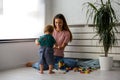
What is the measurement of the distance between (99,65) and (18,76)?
1319mm

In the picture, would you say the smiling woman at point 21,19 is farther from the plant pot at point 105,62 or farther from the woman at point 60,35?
the plant pot at point 105,62

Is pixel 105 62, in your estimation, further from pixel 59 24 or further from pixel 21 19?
pixel 21 19

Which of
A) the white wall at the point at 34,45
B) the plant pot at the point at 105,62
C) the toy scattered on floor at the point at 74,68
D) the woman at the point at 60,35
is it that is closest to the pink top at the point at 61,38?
the woman at the point at 60,35

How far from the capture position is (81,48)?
3715mm

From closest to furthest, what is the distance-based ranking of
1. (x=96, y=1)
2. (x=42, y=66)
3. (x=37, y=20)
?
(x=42, y=66)
(x=96, y=1)
(x=37, y=20)

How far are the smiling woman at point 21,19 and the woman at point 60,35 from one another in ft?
1.48

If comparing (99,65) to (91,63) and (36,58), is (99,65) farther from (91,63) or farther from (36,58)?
(36,58)

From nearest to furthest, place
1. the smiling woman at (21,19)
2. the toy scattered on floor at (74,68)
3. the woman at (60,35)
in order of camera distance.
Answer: the toy scattered on floor at (74,68) < the smiling woman at (21,19) < the woman at (60,35)

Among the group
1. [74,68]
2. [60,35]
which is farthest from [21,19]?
[74,68]

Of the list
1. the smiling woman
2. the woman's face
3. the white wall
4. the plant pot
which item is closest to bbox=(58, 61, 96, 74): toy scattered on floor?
the plant pot

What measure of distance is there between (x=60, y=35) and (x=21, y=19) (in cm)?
68

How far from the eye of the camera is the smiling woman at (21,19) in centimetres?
327

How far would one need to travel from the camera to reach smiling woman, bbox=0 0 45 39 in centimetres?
327

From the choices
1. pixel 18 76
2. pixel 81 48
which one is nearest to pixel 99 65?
pixel 81 48
